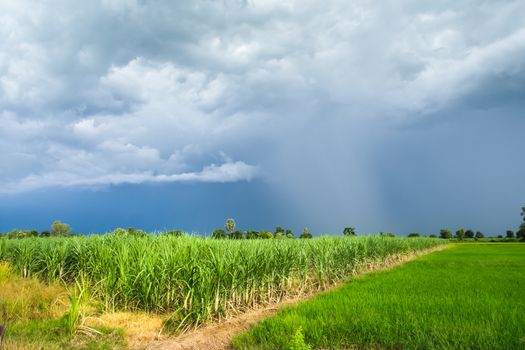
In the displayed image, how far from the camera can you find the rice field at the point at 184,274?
322 inches

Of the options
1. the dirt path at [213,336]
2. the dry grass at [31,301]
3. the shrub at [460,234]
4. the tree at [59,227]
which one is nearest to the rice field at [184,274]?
the dirt path at [213,336]

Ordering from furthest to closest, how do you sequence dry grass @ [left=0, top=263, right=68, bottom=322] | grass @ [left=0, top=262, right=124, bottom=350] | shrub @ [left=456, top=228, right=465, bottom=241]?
shrub @ [left=456, top=228, right=465, bottom=241] < dry grass @ [left=0, top=263, right=68, bottom=322] < grass @ [left=0, top=262, right=124, bottom=350]

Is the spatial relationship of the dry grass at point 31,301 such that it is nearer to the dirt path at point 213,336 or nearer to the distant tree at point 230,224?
the dirt path at point 213,336

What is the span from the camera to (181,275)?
8.63 meters

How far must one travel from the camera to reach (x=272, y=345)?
638 cm

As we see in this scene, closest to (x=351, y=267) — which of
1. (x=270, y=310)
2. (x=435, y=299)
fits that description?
(x=435, y=299)

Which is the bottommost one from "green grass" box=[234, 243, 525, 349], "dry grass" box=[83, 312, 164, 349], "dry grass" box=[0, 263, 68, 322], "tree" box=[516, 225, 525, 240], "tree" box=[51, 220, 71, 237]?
"green grass" box=[234, 243, 525, 349]

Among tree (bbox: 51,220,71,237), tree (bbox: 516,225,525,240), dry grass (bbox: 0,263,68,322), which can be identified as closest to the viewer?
dry grass (bbox: 0,263,68,322)

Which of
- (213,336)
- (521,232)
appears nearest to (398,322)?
(213,336)

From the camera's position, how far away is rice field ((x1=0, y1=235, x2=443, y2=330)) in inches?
322

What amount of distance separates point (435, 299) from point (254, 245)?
461 cm

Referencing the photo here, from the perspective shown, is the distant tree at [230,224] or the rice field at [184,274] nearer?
the rice field at [184,274]

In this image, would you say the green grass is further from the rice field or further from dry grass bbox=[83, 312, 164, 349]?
dry grass bbox=[83, 312, 164, 349]

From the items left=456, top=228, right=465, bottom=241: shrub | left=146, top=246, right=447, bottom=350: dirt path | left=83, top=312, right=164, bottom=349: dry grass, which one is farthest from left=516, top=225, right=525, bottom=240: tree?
left=83, top=312, right=164, bottom=349: dry grass
